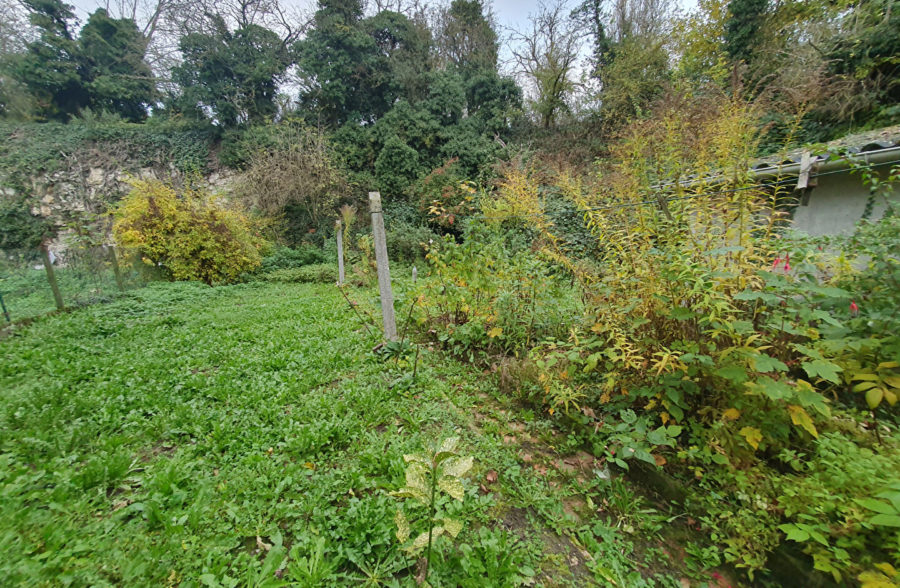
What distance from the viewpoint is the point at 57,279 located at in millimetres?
5188

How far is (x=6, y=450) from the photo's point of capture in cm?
194

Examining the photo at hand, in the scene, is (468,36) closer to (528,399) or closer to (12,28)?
(528,399)

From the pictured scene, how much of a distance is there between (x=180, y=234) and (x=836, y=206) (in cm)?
1205

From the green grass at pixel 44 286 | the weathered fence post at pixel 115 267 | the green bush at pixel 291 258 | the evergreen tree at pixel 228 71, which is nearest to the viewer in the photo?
the green grass at pixel 44 286

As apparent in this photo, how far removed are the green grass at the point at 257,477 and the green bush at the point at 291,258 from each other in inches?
256

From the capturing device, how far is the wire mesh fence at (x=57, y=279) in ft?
15.5

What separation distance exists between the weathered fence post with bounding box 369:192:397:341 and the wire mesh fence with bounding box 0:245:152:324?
5.32 metres

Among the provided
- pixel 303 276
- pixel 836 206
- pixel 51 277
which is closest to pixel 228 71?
pixel 303 276

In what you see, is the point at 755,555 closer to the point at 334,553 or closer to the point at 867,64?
the point at 334,553

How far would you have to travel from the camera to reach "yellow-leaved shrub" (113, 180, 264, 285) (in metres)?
7.62

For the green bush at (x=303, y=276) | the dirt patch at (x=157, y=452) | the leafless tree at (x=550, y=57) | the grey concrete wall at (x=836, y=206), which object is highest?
the leafless tree at (x=550, y=57)

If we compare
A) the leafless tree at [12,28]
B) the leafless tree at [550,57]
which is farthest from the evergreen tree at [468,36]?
the leafless tree at [12,28]

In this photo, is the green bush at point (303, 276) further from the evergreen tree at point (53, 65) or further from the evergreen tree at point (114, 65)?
the evergreen tree at point (53, 65)

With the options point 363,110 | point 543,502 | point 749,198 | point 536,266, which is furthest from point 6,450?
point 363,110
